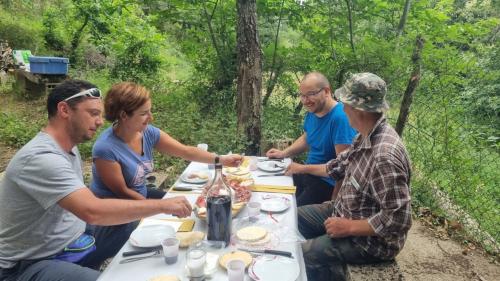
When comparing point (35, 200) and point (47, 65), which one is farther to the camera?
point (47, 65)

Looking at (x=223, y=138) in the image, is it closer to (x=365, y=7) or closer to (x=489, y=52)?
(x=365, y=7)

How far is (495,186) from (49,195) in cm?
455

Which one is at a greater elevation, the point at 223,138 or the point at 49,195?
the point at 49,195

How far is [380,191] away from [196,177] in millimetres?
1328

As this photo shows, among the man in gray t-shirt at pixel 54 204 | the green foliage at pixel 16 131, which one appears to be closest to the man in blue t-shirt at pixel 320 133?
the man in gray t-shirt at pixel 54 204

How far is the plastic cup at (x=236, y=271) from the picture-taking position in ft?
4.34

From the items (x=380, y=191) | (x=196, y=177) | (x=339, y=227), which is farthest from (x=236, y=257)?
(x=196, y=177)

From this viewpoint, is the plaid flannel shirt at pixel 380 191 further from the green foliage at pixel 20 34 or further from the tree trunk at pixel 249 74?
the green foliage at pixel 20 34

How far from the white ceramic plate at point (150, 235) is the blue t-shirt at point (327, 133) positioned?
5.32 feet

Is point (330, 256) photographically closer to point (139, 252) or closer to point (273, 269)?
point (273, 269)

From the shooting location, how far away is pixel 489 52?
4641 mm

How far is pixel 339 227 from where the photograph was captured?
1979mm


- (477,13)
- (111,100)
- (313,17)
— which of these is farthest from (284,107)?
(477,13)

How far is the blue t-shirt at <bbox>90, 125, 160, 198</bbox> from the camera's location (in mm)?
2211
